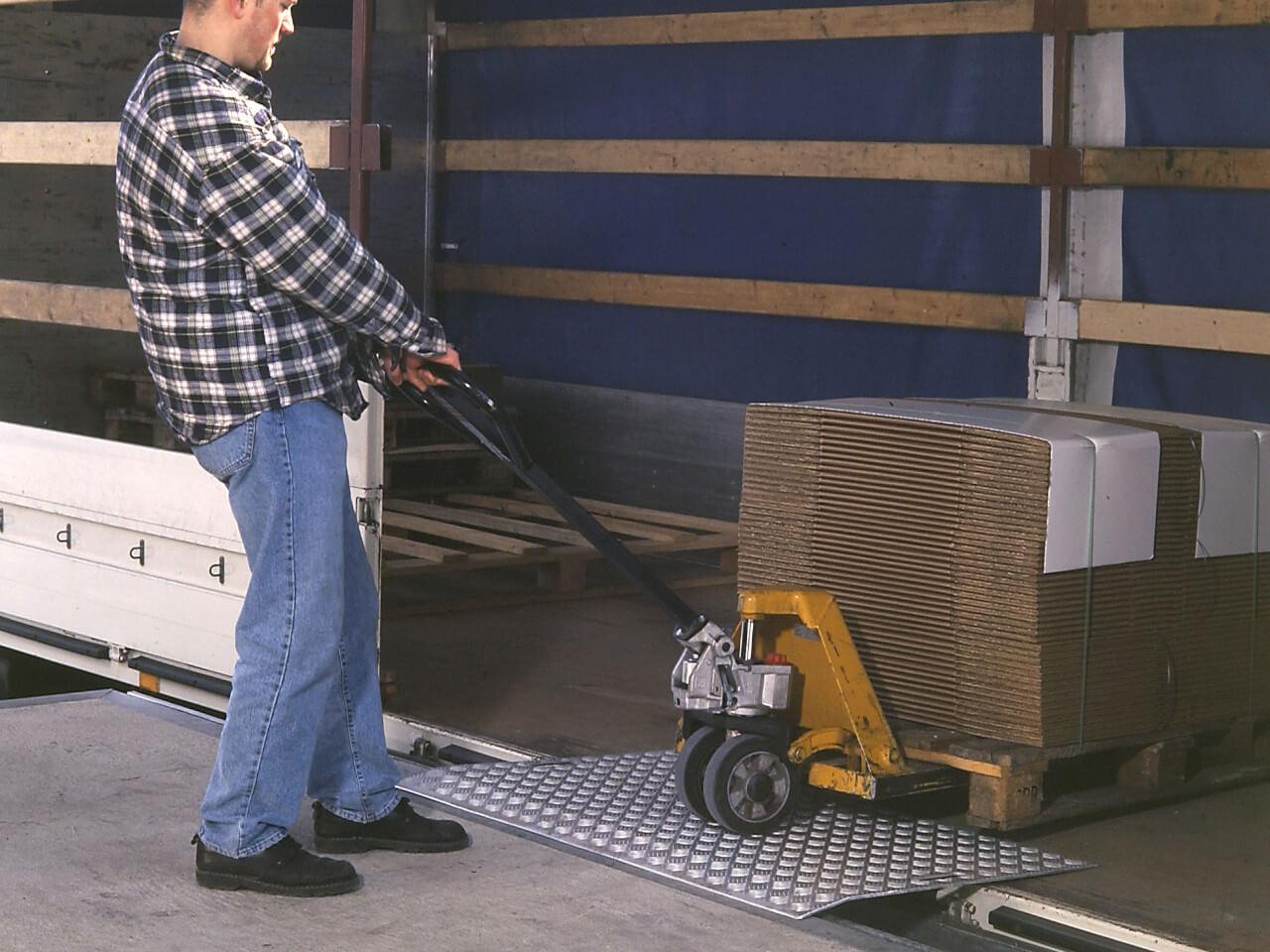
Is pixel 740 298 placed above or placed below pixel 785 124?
below

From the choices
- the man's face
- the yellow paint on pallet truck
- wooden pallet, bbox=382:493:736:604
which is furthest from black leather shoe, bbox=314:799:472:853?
wooden pallet, bbox=382:493:736:604

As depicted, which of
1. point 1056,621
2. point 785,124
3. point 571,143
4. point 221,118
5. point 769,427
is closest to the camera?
point 221,118

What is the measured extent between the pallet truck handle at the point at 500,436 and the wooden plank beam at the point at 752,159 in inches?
132

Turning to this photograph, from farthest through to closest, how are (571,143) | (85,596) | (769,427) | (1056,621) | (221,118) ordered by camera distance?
(571,143) < (85,596) < (769,427) < (1056,621) < (221,118)

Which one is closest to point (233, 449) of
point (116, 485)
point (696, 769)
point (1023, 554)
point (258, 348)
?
point (258, 348)

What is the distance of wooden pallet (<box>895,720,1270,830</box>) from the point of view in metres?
4.18

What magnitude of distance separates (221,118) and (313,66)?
566cm

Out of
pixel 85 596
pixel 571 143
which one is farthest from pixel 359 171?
pixel 571 143

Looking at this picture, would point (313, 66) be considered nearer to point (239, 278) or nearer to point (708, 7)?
point (708, 7)

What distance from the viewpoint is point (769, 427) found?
4648mm

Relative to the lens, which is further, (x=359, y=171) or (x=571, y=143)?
(x=571, y=143)

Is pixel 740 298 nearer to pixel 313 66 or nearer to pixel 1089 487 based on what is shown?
pixel 313 66

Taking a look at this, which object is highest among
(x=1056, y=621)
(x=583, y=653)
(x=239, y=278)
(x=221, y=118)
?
(x=221, y=118)

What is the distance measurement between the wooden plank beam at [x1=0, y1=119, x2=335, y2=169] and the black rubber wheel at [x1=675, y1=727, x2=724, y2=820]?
193 cm
